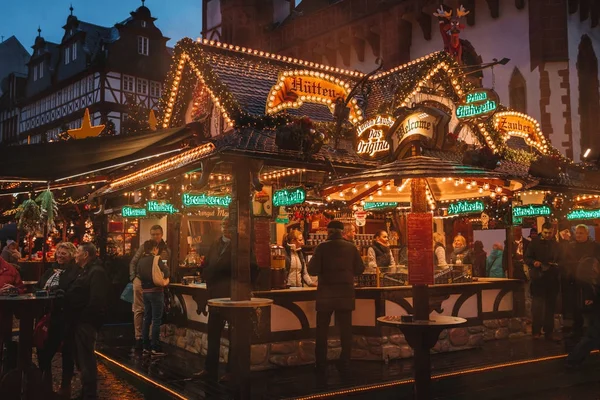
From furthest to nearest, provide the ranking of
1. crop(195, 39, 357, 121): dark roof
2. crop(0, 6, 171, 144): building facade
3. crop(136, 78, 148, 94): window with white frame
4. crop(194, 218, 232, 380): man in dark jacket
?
crop(136, 78, 148, 94): window with white frame < crop(0, 6, 171, 144): building facade < crop(195, 39, 357, 121): dark roof < crop(194, 218, 232, 380): man in dark jacket

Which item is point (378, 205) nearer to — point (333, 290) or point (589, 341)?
point (333, 290)

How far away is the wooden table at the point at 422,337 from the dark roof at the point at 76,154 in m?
3.67

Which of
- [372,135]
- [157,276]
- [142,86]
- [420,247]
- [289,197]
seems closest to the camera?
[420,247]

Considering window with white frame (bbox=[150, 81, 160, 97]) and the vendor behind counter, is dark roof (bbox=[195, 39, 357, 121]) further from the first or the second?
window with white frame (bbox=[150, 81, 160, 97])

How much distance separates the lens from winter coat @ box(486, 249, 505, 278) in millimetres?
13531

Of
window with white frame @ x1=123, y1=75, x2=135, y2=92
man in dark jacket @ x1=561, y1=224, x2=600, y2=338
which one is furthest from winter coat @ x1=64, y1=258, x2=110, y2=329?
window with white frame @ x1=123, y1=75, x2=135, y2=92

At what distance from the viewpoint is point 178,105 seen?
11.6 meters

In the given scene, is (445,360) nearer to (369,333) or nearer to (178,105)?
(369,333)

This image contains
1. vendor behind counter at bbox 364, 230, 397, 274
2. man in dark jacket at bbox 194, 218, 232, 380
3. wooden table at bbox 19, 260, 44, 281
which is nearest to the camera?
man in dark jacket at bbox 194, 218, 232, 380

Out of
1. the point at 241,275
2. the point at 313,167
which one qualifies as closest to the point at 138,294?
the point at 241,275

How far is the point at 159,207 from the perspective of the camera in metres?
13.2

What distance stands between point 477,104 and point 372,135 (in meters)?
3.23

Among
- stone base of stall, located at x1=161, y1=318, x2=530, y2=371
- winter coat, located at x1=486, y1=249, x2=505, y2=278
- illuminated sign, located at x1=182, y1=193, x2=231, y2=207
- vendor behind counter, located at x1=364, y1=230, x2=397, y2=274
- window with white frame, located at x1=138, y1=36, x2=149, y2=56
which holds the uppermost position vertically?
window with white frame, located at x1=138, y1=36, x2=149, y2=56

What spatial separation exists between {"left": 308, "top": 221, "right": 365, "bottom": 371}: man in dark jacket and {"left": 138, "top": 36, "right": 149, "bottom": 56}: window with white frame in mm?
30346
